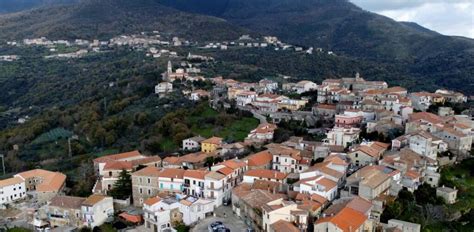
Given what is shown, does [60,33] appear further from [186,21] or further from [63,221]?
[63,221]

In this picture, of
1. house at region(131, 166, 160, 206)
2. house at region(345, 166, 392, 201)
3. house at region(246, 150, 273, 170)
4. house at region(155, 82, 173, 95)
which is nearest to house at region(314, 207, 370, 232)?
house at region(345, 166, 392, 201)

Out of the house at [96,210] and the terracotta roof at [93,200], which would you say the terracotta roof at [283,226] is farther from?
the terracotta roof at [93,200]

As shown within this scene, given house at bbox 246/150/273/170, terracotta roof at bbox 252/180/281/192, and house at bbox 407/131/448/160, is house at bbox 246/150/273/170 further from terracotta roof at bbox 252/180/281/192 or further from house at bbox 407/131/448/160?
house at bbox 407/131/448/160

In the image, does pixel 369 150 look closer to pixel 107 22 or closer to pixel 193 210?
pixel 193 210

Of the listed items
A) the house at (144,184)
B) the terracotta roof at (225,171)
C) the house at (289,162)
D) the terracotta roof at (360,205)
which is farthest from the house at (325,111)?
the terracotta roof at (360,205)

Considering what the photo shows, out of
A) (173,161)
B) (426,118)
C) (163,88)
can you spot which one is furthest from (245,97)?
(426,118)

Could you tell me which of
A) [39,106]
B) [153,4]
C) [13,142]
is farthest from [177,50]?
[153,4]

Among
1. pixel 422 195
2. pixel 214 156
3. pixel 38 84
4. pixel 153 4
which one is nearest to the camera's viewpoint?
pixel 422 195
